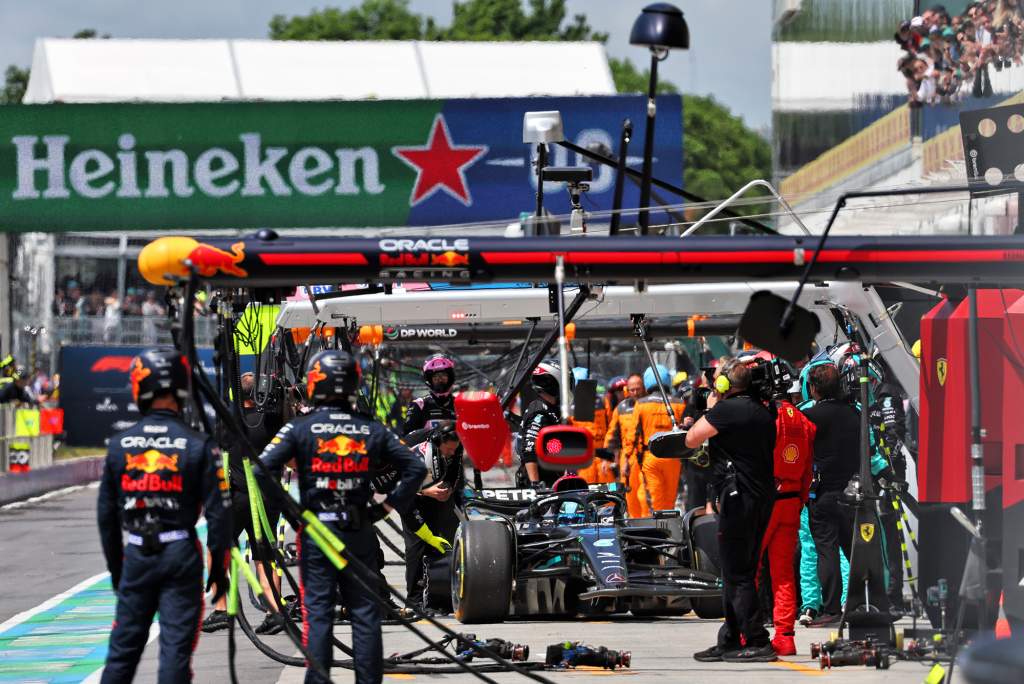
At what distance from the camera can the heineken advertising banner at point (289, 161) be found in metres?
27.3

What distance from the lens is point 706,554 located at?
43.1ft

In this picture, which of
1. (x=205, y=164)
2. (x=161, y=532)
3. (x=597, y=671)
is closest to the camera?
(x=161, y=532)

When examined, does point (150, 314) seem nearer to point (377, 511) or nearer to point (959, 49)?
point (959, 49)

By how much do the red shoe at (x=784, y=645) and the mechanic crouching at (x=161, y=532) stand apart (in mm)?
4180

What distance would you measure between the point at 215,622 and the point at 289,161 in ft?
51.8

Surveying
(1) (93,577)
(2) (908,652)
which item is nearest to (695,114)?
(1) (93,577)

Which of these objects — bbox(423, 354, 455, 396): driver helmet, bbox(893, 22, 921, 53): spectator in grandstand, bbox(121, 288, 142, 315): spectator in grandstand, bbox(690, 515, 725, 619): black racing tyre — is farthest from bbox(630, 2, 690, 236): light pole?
bbox(121, 288, 142, 315): spectator in grandstand

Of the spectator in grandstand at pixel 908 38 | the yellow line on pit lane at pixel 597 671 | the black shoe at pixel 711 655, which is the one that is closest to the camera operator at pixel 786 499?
the black shoe at pixel 711 655

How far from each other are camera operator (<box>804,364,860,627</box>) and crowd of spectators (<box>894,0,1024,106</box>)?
587 cm

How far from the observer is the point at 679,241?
8.75 meters

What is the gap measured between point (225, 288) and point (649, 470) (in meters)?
9.88

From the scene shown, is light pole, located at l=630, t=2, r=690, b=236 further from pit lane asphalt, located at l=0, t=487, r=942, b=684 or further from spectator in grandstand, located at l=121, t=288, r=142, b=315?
spectator in grandstand, located at l=121, t=288, r=142, b=315

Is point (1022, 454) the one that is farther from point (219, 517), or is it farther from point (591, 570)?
point (219, 517)

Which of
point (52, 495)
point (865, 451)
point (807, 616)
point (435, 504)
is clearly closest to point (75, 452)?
point (52, 495)
